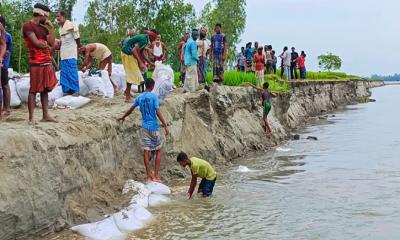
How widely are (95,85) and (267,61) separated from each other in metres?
13.2

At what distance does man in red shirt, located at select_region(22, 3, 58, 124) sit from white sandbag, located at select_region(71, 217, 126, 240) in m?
1.65

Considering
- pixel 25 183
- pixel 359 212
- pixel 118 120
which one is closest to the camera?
pixel 25 183

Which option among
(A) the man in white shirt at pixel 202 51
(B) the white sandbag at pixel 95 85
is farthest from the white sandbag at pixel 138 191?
(A) the man in white shirt at pixel 202 51

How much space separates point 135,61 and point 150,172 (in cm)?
256

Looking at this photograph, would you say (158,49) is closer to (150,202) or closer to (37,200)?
(150,202)

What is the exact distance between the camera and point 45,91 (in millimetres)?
6973

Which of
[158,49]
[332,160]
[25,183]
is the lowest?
[332,160]

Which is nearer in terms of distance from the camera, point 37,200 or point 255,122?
point 37,200

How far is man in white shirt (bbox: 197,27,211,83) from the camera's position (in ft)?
43.4

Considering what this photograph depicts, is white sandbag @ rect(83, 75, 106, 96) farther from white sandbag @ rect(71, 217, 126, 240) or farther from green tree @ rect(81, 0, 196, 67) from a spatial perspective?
green tree @ rect(81, 0, 196, 67)

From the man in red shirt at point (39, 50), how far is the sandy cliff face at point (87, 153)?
0.50 meters

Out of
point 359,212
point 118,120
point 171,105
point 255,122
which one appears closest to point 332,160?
point 255,122

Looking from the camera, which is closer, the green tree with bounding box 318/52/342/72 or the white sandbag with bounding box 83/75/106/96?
the white sandbag with bounding box 83/75/106/96

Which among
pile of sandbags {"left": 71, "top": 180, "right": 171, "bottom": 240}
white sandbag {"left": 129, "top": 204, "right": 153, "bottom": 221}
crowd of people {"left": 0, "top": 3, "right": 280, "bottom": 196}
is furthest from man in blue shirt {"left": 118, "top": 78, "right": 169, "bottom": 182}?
white sandbag {"left": 129, "top": 204, "right": 153, "bottom": 221}
